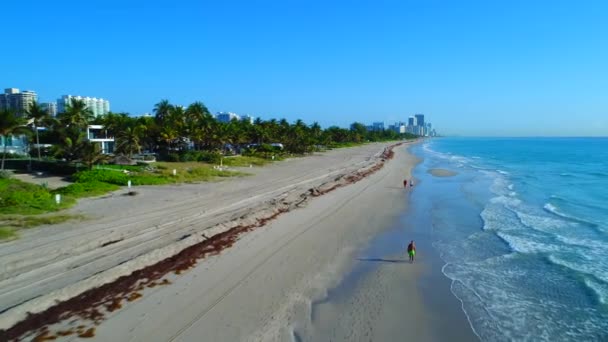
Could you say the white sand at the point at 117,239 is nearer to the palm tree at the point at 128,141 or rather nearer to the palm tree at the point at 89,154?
the palm tree at the point at 89,154

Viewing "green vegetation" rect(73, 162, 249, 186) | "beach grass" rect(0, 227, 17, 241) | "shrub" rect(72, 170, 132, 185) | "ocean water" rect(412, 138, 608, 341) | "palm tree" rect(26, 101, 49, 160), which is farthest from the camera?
"palm tree" rect(26, 101, 49, 160)

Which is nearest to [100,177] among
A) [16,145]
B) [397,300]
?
[397,300]

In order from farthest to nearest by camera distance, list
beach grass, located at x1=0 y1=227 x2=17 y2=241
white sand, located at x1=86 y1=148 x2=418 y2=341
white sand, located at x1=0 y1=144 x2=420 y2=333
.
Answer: beach grass, located at x1=0 y1=227 x2=17 y2=241 → white sand, located at x1=0 y1=144 x2=420 y2=333 → white sand, located at x1=86 y1=148 x2=418 y2=341

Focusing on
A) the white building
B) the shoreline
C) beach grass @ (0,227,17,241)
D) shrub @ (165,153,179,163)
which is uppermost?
the white building

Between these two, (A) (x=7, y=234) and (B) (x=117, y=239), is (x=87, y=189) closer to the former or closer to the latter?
(A) (x=7, y=234)

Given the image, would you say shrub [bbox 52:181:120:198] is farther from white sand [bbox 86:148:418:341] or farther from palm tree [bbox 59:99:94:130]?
palm tree [bbox 59:99:94:130]

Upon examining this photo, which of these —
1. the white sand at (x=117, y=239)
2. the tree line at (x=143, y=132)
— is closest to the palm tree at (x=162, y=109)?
the tree line at (x=143, y=132)

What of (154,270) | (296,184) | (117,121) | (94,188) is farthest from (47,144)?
(154,270)

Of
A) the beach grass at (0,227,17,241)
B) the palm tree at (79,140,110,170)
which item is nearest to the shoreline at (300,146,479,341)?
the beach grass at (0,227,17,241)
